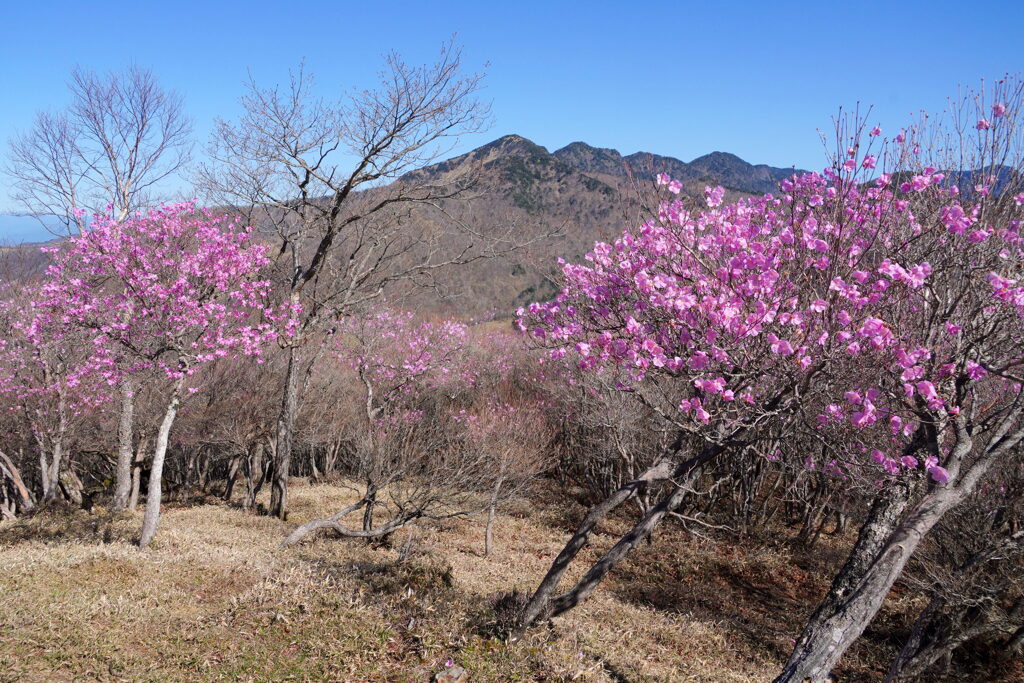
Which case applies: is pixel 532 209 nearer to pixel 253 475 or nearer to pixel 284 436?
pixel 253 475

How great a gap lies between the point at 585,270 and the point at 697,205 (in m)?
1.71

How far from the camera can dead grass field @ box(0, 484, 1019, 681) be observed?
20.4 feet

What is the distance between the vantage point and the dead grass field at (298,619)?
6230mm

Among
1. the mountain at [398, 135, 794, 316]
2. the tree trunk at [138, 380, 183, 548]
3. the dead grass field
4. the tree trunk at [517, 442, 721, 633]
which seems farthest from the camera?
the tree trunk at [138, 380, 183, 548]

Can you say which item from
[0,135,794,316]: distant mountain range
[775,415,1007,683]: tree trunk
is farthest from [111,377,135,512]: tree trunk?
[775,415,1007,683]: tree trunk

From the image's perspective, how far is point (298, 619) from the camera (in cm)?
725

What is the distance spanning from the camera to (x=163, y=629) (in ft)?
22.0

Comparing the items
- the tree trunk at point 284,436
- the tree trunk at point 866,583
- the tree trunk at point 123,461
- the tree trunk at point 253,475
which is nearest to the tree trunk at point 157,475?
the tree trunk at point 284,436

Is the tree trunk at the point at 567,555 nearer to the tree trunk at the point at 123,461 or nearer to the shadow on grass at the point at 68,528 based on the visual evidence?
the shadow on grass at the point at 68,528

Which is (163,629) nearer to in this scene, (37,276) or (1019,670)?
(1019,670)

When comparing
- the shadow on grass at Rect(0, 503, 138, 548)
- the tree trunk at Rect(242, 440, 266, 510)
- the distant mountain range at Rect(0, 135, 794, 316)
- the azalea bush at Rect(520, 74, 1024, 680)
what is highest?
the distant mountain range at Rect(0, 135, 794, 316)

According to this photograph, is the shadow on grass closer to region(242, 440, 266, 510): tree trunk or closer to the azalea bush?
region(242, 440, 266, 510): tree trunk

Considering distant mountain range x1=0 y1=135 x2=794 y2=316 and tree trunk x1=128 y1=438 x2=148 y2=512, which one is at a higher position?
distant mountain range x1=0 y1=135 x2=794 y2=316

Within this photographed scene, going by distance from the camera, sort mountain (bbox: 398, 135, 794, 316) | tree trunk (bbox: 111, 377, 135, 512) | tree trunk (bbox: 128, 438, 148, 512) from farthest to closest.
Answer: tree trunk (bbox: 128, 438, 148, 512)
tree trunk (bbox: 111, 377, 135, 512)
mountain (bbox: 398, 135, 794, 316)
